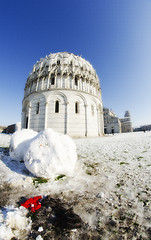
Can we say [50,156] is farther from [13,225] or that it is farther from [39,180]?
[13,225]

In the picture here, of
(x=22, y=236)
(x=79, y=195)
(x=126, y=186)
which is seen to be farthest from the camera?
(x=126, y=186)

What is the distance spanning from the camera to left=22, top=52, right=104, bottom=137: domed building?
57.0ft

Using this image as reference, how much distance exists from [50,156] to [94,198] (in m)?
1.83

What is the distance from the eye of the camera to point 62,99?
1794 centimetres

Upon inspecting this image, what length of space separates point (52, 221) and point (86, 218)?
69 centimetres

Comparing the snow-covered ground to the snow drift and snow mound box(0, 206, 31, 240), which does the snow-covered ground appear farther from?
the snow drift

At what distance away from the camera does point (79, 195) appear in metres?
2.93

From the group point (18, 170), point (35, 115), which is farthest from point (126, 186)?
point (35, 115)

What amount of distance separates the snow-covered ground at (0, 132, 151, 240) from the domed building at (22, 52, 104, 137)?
12.9 metres

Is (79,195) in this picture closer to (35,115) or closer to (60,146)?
(60,146)

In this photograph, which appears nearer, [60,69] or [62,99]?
[62,99]

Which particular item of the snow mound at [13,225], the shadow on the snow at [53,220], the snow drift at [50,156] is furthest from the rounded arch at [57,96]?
the snow mound at [13,225]

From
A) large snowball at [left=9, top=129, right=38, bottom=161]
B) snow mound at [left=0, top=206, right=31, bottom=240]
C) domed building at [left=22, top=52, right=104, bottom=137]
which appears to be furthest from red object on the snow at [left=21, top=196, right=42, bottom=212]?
domed building at [left=22, top=52, right=104, bottom=137]

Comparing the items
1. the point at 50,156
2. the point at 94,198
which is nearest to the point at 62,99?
the point at 50,156
